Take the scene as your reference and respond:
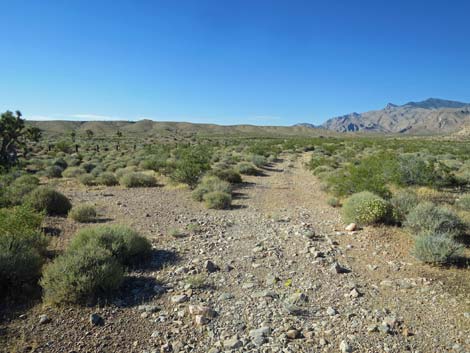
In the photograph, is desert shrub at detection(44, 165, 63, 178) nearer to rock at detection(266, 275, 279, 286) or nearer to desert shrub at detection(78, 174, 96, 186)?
desert shrub at detection(78, 174, 96, 186)

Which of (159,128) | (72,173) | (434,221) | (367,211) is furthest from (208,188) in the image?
(159,128)

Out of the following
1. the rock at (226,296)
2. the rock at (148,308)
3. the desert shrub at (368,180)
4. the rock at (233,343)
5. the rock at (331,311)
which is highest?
the desert shrub at (368,180)

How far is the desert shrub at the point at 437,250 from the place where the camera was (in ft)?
21.7

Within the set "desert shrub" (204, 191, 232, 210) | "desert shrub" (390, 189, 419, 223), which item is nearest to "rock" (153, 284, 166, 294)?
"desert shrub" (204, 191, 232, 210)

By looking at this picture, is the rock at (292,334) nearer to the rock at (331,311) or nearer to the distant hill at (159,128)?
the rock at (331,311)

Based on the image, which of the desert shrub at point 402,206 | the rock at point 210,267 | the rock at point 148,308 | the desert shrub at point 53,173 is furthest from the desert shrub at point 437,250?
the desert shrub at point 53,173

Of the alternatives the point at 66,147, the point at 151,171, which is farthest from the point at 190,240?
the point at 66,147

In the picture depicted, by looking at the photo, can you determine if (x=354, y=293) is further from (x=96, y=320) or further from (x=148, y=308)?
(x=96, y=320)

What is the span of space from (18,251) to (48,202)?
584 centimetres

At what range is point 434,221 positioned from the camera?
813 cm

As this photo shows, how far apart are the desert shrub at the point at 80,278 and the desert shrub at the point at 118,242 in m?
0.87

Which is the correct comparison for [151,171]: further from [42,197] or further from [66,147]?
[66,147]

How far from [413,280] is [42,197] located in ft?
38.7

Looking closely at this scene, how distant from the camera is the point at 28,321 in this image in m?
4.73
